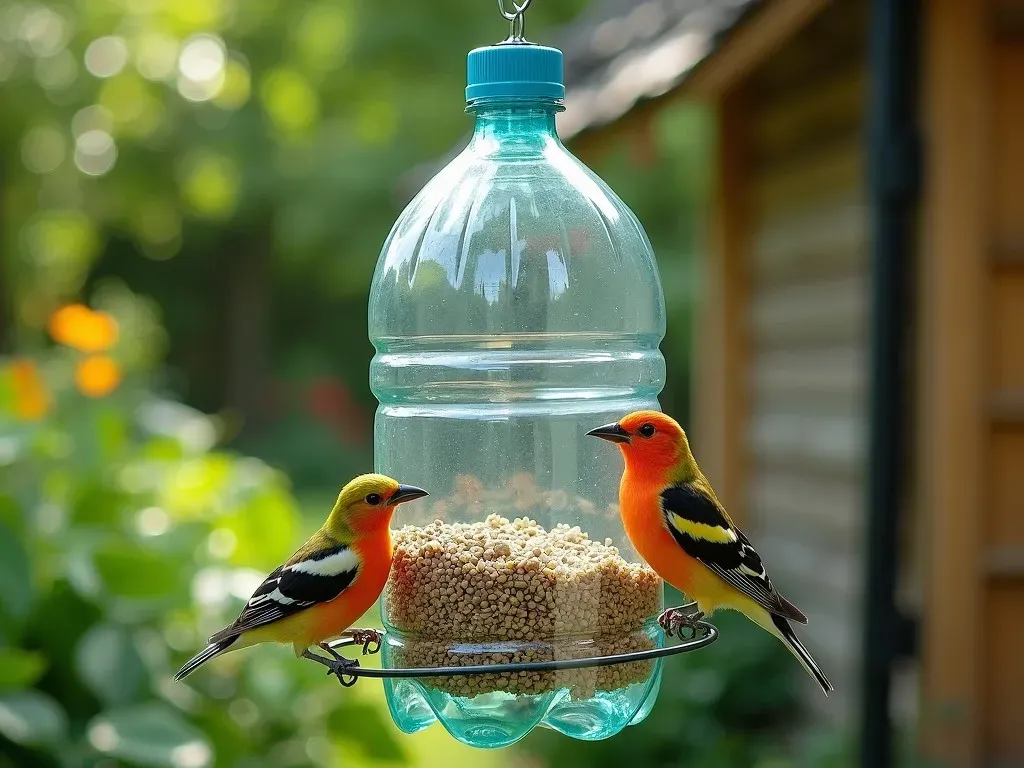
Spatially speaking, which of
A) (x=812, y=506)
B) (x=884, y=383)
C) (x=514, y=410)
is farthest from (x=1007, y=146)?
(x=514, y=410)

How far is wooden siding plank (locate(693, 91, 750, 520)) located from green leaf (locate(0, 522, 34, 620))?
513 cm

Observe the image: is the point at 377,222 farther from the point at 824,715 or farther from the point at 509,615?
the point at 509,615

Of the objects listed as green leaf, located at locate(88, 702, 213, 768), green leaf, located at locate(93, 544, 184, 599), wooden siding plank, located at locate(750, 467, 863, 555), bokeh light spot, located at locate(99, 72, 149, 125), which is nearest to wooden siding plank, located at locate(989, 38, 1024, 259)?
wooden siding plank, located at locate(750, 467, 863, 555)

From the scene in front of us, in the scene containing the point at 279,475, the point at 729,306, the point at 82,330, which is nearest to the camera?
the point at 82,330

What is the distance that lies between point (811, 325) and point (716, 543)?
473 cm

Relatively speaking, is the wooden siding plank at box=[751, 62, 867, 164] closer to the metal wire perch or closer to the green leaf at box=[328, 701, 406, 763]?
the green leaf at box=[328, 701, 406, 763]

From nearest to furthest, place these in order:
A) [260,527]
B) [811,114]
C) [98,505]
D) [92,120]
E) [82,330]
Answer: [98,505], [260,527], [82,330], [811,114], [92,120]

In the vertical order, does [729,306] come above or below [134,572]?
above

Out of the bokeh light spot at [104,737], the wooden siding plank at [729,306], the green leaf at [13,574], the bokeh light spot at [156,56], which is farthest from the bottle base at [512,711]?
the bokeh light spot at [156,56]

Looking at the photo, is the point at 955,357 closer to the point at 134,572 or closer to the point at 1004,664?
the point at 1004,664

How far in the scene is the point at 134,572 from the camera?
181 inches

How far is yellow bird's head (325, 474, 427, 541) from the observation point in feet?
8.52

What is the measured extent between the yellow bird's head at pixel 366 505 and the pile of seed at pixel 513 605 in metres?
0.22

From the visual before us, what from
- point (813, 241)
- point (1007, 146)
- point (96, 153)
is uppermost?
point (96, 153)
